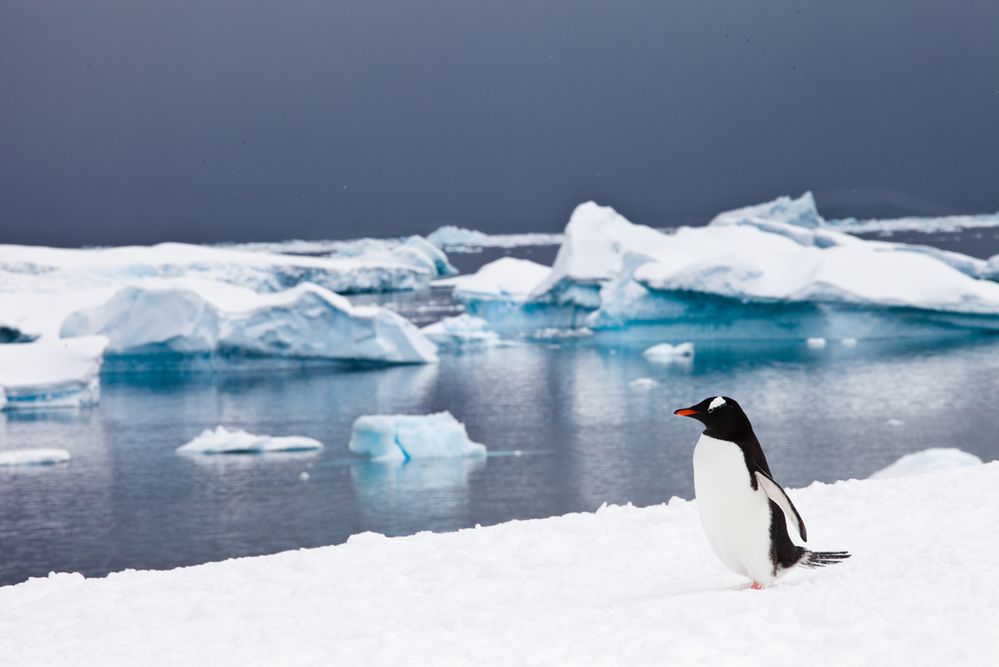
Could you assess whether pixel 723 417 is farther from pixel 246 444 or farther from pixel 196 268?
pixel 196 268

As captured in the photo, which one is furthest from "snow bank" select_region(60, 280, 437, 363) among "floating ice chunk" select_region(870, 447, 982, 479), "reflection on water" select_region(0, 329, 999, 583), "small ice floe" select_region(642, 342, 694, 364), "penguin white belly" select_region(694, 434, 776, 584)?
"penguin white belly" select_region(694, 434, 776, 584)

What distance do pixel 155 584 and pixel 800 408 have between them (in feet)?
57.7

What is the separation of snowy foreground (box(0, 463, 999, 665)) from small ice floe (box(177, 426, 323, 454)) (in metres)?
13.2

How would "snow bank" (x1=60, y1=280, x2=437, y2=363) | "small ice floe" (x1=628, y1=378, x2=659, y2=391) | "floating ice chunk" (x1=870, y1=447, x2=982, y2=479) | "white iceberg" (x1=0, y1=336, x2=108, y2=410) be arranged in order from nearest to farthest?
"floating ice chunk" (x1=870, y1=447, x2=982, y2=479)
"white iceberg" (x1=0, y1=336, x2=108, y2=410)
"small ice floe" (x1=628, y1=378, x2=659, y2=391)
"snow bank" (x1=60, y1=280, x2=437, y2=363)

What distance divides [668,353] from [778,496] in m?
25.3

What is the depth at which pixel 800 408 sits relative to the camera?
20.5m

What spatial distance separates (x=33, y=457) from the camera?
1750 cm

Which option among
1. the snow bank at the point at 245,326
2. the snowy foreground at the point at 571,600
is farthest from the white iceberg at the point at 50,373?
the snowy foreground at the point at 571,600

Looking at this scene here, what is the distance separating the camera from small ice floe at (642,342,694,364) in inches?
1099

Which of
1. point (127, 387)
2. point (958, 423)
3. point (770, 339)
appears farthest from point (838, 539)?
point (770, 339)

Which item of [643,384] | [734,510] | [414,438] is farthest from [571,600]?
[643,384]

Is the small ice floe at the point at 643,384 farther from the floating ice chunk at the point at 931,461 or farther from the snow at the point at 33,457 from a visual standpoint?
the floating ice chunk at the point at 931,461

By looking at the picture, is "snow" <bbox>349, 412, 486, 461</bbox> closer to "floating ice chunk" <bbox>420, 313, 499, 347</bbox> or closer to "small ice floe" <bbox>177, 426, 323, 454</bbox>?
"small ice floe" <bbox>177, 426, 323, 454</bbox>

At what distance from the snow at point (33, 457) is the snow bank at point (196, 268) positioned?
76.7ft
